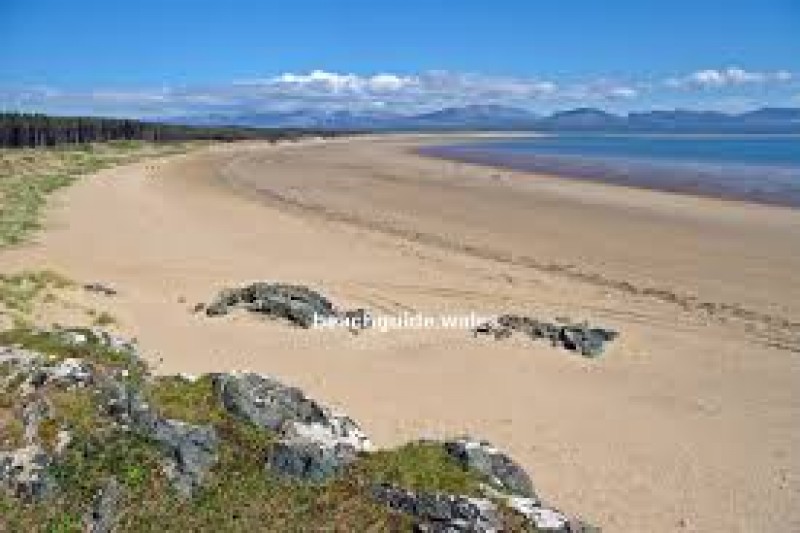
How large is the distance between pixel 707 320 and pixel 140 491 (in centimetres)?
1422

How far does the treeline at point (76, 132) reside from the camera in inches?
4407

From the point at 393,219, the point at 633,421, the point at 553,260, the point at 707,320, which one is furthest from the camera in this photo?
the point at 393,219

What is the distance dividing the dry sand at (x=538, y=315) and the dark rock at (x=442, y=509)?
2.59 meters

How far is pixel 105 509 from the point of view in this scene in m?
8.30

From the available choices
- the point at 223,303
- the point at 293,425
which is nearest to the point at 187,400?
the point at 293,425

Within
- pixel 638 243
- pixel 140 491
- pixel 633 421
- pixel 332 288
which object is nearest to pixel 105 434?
pixel 140 491

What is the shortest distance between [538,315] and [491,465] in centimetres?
1076

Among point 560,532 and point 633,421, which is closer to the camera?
point 560,532

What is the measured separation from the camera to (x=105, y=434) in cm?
887

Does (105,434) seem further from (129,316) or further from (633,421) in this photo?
(129,316)

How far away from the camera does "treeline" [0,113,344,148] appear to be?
11194 cm

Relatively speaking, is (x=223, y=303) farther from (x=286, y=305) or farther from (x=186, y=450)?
(x=186, y=450)

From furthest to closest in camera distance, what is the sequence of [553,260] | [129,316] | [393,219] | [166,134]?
[166,134] < [393,219] < [553,260] < [129,316]

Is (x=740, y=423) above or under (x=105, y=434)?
under
